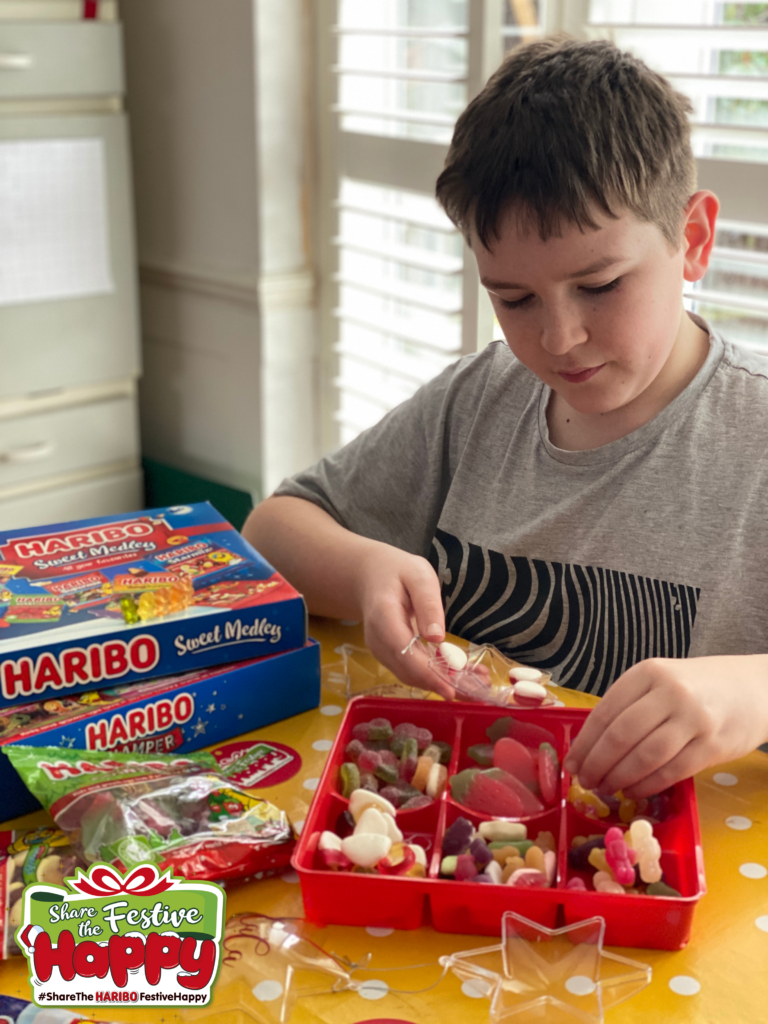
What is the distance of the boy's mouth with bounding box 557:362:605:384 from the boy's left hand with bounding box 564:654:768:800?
304 millimetres

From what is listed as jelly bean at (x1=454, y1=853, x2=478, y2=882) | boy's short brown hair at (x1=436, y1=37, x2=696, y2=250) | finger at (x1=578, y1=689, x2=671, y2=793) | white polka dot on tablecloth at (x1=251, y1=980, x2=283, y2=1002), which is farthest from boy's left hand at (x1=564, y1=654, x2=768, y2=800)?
boy's short brown hair at (x1=436, y1=37, x2=696, y2=250)

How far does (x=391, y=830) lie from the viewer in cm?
60

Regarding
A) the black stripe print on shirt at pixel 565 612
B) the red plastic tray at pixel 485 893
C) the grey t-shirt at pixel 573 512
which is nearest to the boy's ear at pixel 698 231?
the grey t-shirt at pixel 573 512

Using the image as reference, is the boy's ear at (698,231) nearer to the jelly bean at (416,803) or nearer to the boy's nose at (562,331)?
the boy's nose at (562,331)

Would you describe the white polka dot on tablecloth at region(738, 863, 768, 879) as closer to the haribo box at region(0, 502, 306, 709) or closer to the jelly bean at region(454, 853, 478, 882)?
the jelly bean at region(454, 853, 478, 882)

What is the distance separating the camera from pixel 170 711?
0.74m

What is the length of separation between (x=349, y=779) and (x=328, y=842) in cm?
7

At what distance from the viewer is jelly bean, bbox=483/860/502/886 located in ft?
1.86

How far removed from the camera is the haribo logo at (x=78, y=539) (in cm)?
87

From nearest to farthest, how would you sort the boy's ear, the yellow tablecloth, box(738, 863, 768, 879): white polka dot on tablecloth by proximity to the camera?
the yellow tablecloth
box(738, 863, 768, 879): white polka dot on tablecloth
the boy's ear

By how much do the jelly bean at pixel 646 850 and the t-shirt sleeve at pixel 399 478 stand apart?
0.63 meters

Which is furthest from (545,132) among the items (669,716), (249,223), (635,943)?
(249,223)

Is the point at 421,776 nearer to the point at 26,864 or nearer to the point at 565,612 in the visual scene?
the point at 26,864

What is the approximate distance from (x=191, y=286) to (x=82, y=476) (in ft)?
1.59
